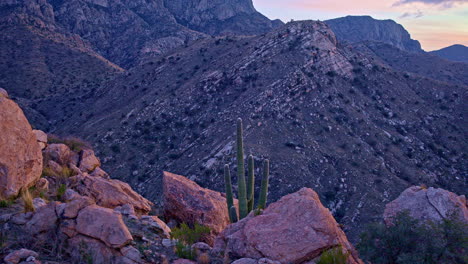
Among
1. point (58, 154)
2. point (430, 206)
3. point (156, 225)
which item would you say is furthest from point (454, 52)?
point (156, 225)

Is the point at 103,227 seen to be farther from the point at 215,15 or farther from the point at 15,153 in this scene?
the point at 215,15

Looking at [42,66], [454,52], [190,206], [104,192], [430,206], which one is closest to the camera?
[430,206]

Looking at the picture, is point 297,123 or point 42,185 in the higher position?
point 42,185

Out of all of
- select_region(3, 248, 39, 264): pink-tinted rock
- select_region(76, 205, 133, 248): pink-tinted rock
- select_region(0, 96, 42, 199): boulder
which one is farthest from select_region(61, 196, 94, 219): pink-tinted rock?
select_region(0, 96, 42, 199): boulder

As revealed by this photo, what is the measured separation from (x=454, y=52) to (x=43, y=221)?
18638 centimetres

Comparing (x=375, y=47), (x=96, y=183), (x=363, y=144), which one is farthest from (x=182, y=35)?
(x=96, y=183)

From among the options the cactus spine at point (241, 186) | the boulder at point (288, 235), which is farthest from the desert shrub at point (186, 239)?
the cactus spine at point (241, 186)

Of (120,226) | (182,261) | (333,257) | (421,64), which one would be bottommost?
(182,261)

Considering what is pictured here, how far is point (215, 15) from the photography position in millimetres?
107062

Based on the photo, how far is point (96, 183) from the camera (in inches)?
404

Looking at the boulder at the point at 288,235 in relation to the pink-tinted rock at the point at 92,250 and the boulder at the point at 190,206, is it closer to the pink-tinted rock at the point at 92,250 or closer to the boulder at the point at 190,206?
the pink-tinted rock at the point at 92,250

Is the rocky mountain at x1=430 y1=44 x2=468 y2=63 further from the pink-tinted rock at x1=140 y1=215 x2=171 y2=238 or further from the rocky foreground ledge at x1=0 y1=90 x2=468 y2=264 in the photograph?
the pink-tinted rock at x1=140 y1=215 x2=171 y2=238

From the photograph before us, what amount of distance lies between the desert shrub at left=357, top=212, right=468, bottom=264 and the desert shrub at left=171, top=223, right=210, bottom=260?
357 centimetres

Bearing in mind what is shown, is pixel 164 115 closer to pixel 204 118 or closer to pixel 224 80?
pixel 204 118
